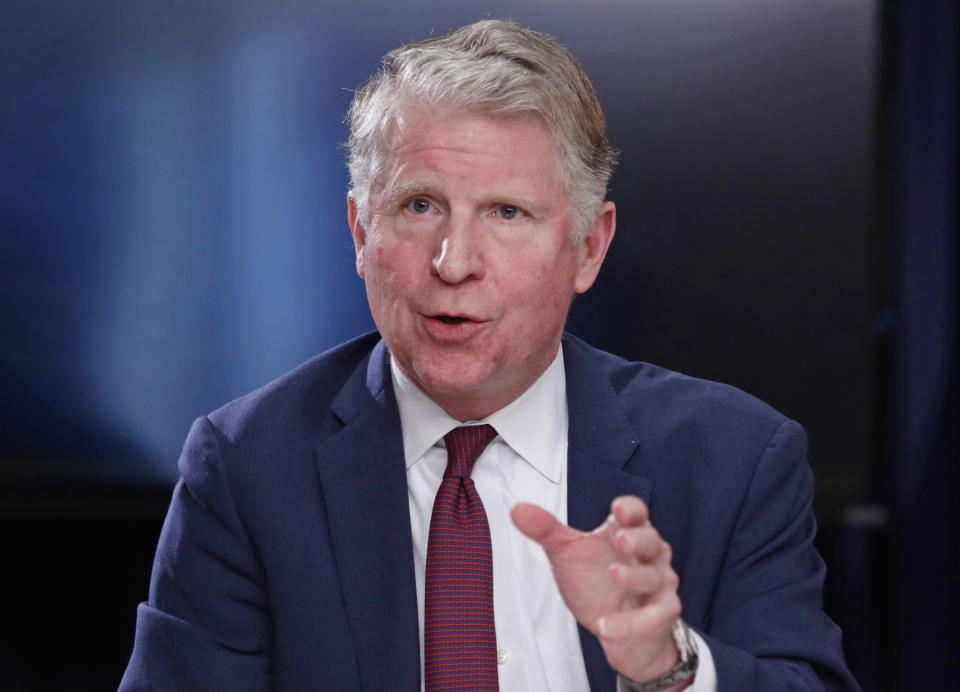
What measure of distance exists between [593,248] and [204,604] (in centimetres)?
84

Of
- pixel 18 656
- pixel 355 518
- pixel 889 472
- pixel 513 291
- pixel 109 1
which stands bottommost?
pixel 18 656

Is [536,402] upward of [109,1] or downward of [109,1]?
downward

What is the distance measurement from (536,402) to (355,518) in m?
0.35

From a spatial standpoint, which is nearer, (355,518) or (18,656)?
(355,518)

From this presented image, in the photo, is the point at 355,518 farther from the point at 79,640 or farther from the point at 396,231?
the point at 79,640

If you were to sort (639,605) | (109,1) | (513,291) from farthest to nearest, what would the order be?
(109,1) → (513,291) → (639,605)

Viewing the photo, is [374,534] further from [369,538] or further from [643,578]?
[643,578]

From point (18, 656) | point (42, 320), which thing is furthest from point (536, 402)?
point (18, 656)

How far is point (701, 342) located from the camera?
2695 millimetres

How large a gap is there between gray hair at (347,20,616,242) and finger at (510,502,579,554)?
639 mm

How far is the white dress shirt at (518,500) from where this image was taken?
1771 millimetres

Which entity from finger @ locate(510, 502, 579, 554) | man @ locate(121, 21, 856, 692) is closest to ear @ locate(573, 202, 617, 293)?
man @ locate(121, 21, 856, 692)

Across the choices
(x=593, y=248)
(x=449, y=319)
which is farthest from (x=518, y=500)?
(x=593, y=248)

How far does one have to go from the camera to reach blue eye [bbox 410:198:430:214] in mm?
1760
